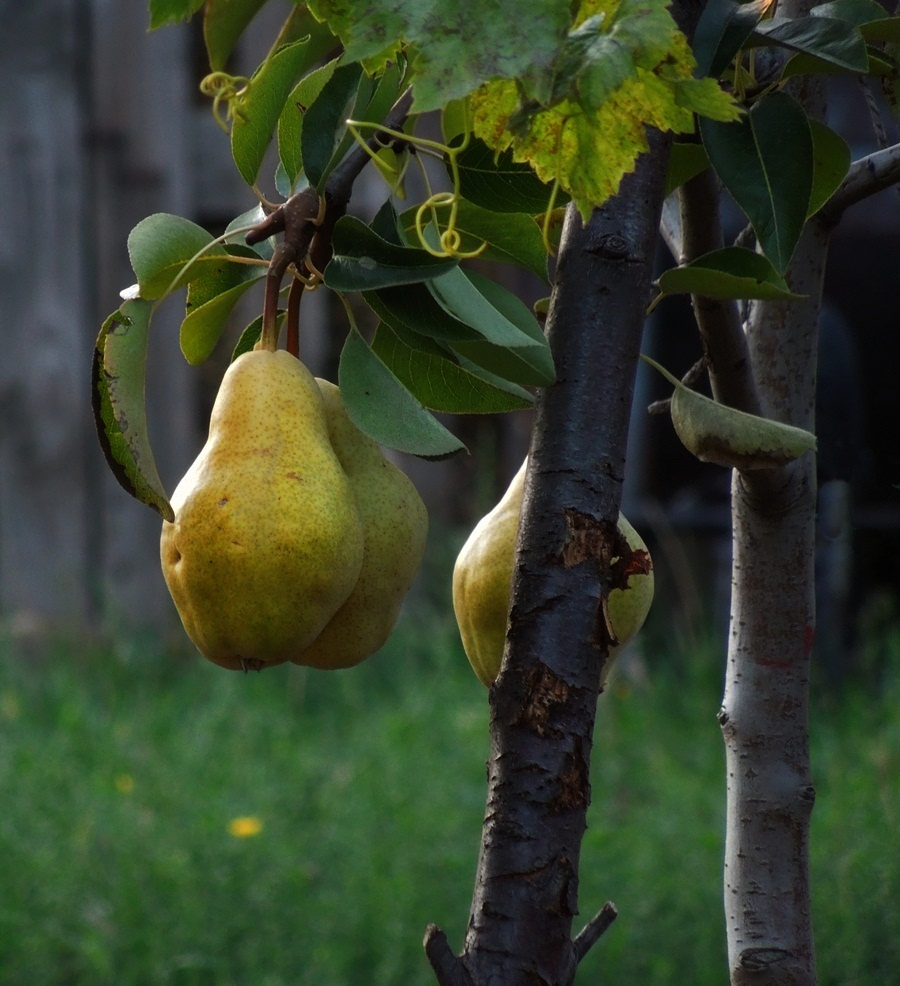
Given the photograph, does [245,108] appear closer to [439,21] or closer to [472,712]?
[439,21]

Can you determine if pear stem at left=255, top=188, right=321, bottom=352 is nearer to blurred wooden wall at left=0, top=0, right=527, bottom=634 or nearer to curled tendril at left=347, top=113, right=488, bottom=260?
curled tendril at left=347, top=113, right=488, bottom=260

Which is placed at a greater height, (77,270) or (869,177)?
(77,270)

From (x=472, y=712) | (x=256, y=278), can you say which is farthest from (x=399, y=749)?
(x=256, y=278)

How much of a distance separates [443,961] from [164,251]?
358mm

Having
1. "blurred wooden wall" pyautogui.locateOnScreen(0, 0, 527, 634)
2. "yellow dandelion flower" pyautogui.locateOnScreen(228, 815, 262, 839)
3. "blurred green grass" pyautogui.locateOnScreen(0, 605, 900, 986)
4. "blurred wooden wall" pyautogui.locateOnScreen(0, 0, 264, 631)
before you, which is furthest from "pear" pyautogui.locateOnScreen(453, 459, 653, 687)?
"blurred wooden wall" pyautogui.locateOnScreen(0, 0, 264, 631)

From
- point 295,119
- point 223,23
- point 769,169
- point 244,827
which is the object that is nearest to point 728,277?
point 769,169

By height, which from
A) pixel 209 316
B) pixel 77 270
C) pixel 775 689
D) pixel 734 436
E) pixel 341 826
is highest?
pixel 77 270

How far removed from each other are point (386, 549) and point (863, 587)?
8.38 feet

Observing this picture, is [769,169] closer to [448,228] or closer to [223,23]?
[448,228]

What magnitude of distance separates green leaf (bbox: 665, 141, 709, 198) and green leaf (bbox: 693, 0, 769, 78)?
0.16ft

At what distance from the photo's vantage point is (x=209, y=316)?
733 mm

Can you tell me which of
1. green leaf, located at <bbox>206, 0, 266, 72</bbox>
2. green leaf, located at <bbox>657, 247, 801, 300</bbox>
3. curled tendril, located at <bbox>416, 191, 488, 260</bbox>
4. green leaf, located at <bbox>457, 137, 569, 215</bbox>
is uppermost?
green leaf, located at <bbox>206, 0, 266, 72</bbox>

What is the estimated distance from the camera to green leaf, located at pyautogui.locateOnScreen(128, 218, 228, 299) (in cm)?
63

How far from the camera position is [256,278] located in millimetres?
703
